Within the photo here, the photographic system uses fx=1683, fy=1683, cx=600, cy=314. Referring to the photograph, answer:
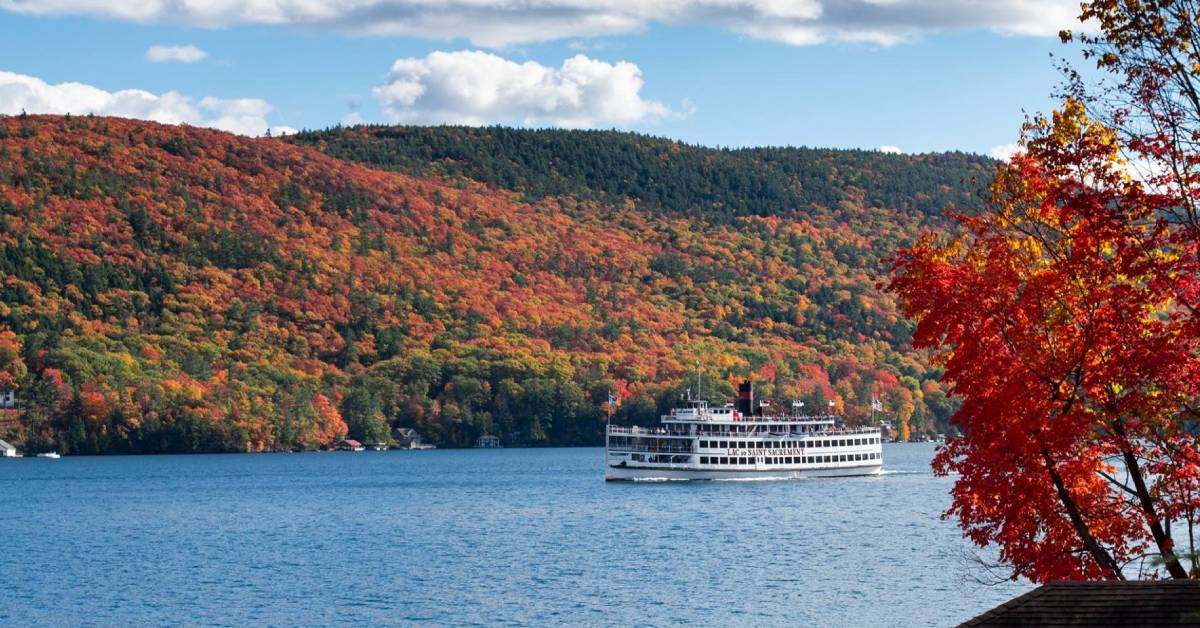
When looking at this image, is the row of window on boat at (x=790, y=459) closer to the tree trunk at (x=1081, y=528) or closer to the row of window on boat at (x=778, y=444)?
the row of window on boat at (x=778, y=444)

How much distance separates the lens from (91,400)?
164 meters

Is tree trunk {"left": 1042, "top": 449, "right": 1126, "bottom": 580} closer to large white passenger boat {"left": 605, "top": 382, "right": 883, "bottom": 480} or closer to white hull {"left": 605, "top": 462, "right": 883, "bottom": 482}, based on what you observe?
large white passenger boat {"left": 605, "top": 382, "right": 883, "bottom": 480}

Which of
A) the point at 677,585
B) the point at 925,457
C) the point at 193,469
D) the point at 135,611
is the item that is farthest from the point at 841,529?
the point at 925,457

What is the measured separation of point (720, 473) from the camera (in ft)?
382

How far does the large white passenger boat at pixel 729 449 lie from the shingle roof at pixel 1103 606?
9286 centimetres

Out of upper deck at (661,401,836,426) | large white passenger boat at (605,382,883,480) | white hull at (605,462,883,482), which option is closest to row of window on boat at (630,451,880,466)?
large white passenger boat at (605,382,883,480)

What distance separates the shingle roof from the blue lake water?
26248mm

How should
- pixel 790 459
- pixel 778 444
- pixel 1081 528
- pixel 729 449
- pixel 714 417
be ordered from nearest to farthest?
pixel 1081 528, pixel 714 417, pixel 729 449, pixel 778 444, pixel 790 459

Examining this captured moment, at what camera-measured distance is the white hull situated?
115750 millimetres

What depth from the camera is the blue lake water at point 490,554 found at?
5038 centimetres

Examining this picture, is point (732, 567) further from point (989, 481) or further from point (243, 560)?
point (989, 481)

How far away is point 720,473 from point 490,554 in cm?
5011

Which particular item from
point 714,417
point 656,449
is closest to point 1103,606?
point 714,417

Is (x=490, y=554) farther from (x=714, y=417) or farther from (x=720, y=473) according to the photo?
(x=720, y=473)
